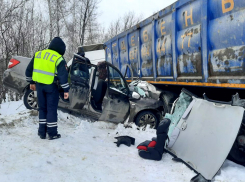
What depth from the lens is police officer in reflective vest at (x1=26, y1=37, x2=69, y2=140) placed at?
11.8 feet

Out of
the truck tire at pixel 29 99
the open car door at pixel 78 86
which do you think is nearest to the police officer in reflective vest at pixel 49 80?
the open car door at pixel 78 86

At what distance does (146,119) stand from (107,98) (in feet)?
3.60

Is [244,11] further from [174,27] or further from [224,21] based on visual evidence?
[174,27]

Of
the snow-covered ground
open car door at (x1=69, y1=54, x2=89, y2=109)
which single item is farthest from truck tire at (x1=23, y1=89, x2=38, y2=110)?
open car door at (x1=69, y1=54, x2=89, y2=109)

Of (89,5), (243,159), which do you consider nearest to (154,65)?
(243,159)

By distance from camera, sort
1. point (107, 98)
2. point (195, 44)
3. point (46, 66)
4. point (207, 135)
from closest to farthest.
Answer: point (207, 135) → point (46, 66) → point (195, 44) → point (107, 98)

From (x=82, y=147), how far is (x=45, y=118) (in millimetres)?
942

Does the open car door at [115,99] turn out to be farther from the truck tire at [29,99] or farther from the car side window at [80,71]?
the truck tire at [29,99]

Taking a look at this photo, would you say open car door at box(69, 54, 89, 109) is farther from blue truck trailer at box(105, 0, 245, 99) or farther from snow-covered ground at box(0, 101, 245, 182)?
blue truck trailer at box(105, 0, 245, 99)

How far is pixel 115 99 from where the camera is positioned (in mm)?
4668

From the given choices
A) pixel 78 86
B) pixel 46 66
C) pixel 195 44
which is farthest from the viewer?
pixel 78 86

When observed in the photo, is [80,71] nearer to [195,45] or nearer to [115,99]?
[115,99]

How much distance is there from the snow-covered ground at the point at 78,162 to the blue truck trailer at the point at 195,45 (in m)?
1.53

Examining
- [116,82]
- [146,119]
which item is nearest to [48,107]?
[116,82]
